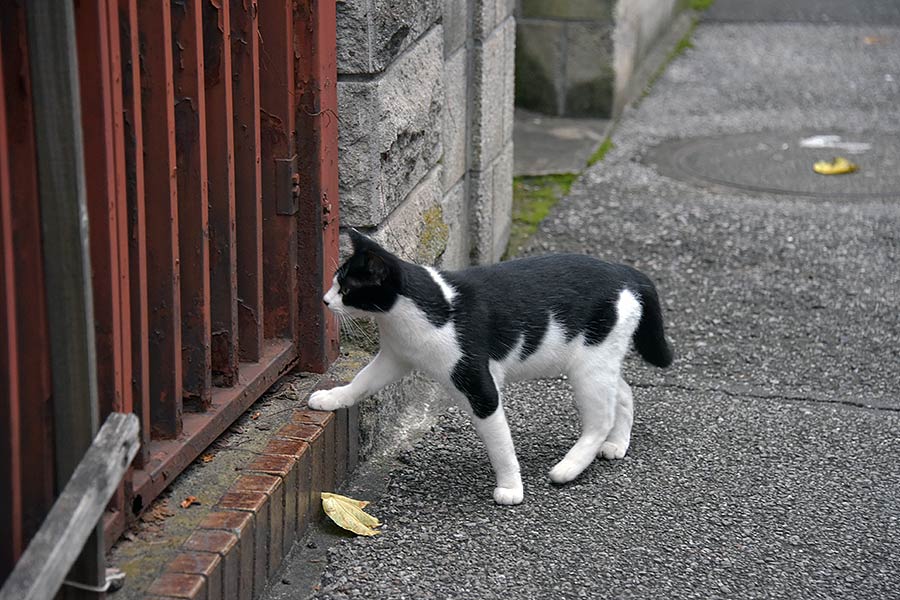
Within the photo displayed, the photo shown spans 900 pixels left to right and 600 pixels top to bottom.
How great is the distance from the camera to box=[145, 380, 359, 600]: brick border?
256 centimetres

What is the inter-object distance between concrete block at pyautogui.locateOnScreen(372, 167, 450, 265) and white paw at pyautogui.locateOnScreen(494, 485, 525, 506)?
81 centimetres

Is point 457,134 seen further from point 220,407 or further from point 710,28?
point 710,28

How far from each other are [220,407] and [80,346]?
926mm

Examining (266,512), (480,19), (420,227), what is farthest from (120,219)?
(480,19)

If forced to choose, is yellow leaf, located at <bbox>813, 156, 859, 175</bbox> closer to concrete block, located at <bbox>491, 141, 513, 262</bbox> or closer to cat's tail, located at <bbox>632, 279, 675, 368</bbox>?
concrete block, located at <bbox>491, 141, 513, 262</bbox>

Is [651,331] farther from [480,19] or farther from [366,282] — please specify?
[480,19]

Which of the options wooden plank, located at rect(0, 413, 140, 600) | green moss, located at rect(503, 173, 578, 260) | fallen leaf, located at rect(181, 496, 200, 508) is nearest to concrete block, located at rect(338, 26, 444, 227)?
fallen leaf, located at rect(181, 496, 200, 508)

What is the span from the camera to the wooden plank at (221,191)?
2963 millimetres

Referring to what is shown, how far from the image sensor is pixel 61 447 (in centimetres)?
223

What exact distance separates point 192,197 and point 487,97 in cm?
224

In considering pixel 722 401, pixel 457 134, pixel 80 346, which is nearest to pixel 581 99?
pixel 457 134

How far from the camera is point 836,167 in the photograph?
6.85 metres

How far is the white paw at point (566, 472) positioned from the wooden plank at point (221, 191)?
3.06ft

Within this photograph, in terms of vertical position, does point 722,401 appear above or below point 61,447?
below
